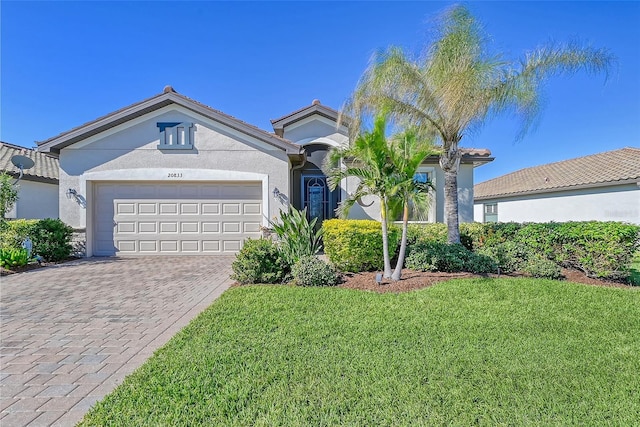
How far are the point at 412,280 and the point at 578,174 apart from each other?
17.0 metres

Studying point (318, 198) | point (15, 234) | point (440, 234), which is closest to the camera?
point (15, 234)

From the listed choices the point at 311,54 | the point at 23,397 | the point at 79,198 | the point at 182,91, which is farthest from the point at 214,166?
the point at 23,397

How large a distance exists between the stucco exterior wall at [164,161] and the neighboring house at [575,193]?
1515cm

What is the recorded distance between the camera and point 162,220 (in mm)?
11500

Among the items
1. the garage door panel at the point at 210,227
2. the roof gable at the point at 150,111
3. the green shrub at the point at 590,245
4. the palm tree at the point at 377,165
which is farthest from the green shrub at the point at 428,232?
the garage door panel at the point at 210,227

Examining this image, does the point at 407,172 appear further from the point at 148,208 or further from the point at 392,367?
the point at 148,208

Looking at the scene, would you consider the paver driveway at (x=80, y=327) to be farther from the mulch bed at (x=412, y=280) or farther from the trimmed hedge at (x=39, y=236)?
the mulch bed at (x=412, y=280)

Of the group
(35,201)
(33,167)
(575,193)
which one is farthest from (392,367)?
(33,167)

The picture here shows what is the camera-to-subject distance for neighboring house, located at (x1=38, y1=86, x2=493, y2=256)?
437 inches

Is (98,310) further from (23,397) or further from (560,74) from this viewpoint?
(560,74)

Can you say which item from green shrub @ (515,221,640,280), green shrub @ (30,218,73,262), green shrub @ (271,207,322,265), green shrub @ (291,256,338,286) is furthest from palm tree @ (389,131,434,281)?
green shrub @ (30,218,73,262)

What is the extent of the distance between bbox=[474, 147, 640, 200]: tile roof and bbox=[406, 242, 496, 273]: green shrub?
34.6ft

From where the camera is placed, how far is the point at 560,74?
838 centimetres

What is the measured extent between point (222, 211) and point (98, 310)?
645 centimetres
